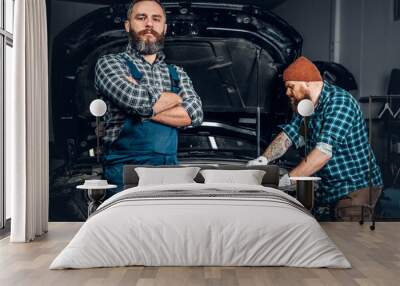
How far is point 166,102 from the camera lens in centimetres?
740

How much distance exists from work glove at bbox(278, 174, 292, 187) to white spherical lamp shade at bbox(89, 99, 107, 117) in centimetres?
224

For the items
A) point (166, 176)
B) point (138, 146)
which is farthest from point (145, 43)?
point (166, 176)

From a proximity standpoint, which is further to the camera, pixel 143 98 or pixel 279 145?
pixel 279 145

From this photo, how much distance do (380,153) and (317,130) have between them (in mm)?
837

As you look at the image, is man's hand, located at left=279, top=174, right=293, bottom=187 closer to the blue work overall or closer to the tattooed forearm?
the tattooed forearm

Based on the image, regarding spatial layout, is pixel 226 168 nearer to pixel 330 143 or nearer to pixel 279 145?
pixel 279 145

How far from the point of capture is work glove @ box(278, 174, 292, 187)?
7.38m

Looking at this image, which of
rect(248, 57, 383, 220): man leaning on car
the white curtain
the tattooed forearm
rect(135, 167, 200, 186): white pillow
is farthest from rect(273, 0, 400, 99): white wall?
the white curtain

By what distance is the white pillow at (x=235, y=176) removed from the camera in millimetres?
6734

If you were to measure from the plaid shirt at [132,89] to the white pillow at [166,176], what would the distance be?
76 cm

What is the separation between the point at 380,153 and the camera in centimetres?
756

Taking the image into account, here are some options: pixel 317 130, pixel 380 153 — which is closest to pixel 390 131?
pixel 380 153

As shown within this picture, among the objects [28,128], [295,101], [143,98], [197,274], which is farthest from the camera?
[295,101]

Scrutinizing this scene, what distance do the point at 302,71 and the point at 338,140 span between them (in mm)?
945
